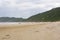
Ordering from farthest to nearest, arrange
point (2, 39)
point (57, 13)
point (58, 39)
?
point (57, 13)
point (2, 39)
point (58, 39)

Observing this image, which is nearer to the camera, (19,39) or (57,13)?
(19,39)

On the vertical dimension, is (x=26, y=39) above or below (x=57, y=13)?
below

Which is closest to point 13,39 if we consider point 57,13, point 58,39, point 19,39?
point 19,39

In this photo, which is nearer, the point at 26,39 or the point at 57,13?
the point at 26,39

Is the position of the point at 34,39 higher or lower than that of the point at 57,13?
lower

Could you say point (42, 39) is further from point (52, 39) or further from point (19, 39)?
point (19, 39)

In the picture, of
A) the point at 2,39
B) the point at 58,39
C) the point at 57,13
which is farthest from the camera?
the point at 57,13

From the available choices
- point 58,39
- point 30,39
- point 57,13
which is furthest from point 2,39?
point 57,13

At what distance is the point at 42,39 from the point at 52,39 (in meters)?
0.61

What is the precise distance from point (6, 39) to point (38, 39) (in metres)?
2.09

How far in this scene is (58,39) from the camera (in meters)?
10.6

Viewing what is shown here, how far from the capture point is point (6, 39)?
11.3 m

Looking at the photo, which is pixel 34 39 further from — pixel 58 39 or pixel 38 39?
pixel 58 39

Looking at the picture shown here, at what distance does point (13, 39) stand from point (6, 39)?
1.76ft
